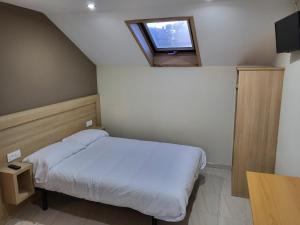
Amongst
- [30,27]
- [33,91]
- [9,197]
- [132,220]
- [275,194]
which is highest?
[30,27]

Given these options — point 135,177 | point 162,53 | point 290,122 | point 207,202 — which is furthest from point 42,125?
point 290,122

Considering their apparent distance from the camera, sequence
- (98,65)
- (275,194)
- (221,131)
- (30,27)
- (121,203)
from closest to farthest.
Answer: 1. (275,194)
2. (121,203)
3. (30,27)
4. (221,131)
5. (98,65)

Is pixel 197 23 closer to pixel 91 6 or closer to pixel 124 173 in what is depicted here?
pixel 91 6

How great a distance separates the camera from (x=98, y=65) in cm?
402

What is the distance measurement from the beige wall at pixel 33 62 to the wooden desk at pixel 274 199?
2466 mm

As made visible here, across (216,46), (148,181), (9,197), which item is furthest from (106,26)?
(9,197)

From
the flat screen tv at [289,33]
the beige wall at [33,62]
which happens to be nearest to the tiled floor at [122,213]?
the beige wall at [33,62]

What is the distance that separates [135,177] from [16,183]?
119 centimetres

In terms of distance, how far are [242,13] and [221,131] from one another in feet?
5.64

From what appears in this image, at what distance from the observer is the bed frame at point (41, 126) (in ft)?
8.05

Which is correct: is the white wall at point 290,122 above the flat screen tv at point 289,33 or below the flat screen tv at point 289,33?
below

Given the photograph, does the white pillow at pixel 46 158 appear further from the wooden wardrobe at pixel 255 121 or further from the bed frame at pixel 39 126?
the wooden wardrobe at pixel 255 121

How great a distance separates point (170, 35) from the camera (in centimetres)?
338

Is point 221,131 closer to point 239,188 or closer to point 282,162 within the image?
point 239,188
